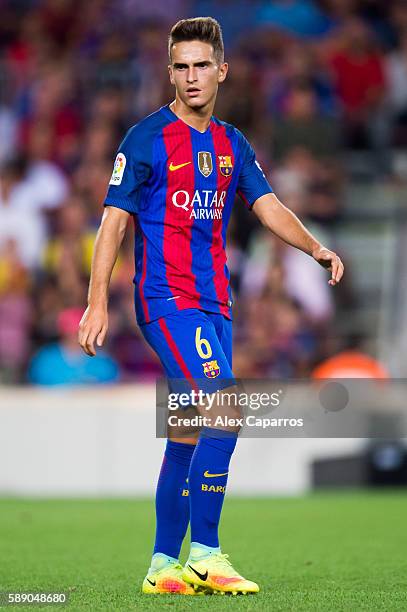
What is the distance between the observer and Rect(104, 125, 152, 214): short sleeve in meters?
5.41

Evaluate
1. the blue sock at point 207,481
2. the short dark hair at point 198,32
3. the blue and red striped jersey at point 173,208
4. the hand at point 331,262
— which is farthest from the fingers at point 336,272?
the short dark hair at point 198,32

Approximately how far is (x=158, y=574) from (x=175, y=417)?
0.64 metres

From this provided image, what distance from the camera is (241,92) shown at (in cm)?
1259

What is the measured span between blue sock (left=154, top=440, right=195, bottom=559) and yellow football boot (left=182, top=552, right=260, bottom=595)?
258 mm

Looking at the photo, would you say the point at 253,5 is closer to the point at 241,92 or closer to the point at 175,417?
the point at 241,92

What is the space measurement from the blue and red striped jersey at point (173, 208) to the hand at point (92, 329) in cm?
31

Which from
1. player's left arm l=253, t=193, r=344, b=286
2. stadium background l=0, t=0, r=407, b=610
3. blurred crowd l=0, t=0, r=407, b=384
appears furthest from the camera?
blurred crowd l=0, t=0, r=407, b=384

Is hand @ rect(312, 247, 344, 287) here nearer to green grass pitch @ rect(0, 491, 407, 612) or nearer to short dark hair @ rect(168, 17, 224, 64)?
short dark hair @ rect(168, 17, 224, 64)

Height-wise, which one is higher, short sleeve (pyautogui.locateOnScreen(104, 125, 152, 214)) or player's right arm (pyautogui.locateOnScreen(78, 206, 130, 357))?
short sleeve (pyautogui.locateOnScreen(104, 125, 152, 214))

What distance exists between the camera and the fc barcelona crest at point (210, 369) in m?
5.32

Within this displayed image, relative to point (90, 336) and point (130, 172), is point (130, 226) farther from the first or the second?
point (90, 336)

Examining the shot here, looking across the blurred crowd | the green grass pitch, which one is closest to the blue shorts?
the green grass pitch

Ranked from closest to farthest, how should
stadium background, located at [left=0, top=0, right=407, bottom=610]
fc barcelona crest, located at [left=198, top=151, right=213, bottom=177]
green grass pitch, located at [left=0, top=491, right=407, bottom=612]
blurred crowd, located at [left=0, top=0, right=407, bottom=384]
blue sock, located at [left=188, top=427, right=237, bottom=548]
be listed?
green grass pitch, located at [left=0, top=491, right=407, bottom=612]
blue sock, located at [left=188, top=427, right=237, bottom=548]
fc barcelona crest, located at [left=198, top=151, right=213, bottom=177]
stadium background, located at [left=0, top=0, right=407, bottom=610]
blurred crowd, located at [left=0, top=0, right=407, bottom=384]

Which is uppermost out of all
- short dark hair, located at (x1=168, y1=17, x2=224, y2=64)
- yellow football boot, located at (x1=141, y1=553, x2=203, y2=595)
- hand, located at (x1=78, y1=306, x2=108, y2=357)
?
short dark hair, located at (x1=168, y1=17, x2=224, y2=64)
